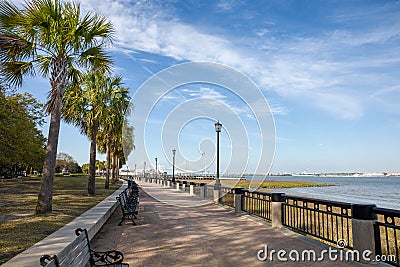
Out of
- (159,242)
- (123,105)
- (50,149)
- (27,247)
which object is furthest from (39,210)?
(123,105)

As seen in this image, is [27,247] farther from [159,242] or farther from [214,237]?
[214,237]

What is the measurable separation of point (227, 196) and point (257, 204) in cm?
323

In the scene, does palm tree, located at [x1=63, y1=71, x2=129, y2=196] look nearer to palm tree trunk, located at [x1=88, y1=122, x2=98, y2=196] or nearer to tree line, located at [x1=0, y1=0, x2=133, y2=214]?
palm tree trunk, located at [x1=88, y1=122, x2=98, y2=196]

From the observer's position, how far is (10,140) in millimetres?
21062

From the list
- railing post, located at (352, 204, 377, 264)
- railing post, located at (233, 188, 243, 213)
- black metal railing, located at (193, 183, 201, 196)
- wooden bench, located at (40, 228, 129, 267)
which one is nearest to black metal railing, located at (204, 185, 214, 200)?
black metal railing, located at (193, 183, 201, 196)

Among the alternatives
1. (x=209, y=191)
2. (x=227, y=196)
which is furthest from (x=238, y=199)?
(x=209, y=191)

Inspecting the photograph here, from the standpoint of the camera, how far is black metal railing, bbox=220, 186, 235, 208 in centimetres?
1308

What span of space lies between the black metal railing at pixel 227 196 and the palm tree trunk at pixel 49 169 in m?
7.12

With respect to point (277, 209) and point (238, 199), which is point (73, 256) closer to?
point (277, 209)

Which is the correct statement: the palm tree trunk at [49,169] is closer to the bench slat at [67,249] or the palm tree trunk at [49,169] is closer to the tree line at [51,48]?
the tree line at [51,48]

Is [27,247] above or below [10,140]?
below

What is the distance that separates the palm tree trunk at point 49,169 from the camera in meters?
9.81

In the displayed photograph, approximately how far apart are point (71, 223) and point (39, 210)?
227 cm

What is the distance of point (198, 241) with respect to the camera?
22.9ft
